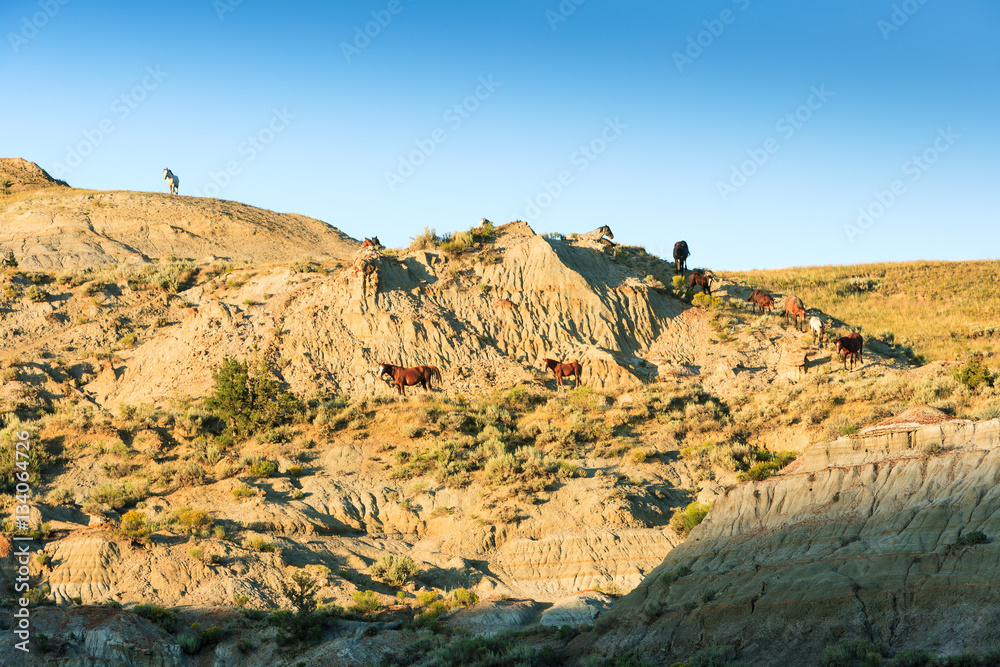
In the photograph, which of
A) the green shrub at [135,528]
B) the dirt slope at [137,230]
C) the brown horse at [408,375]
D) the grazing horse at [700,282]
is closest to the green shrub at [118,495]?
the green shrub at [135,528]

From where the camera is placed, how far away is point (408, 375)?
40.0 metres

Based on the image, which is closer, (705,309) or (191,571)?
(191,571)

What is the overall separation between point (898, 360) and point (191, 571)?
A: 3816 cm

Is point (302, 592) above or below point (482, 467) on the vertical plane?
below

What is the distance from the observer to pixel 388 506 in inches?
1287

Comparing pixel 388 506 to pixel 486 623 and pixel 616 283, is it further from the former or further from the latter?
pixel 616 283

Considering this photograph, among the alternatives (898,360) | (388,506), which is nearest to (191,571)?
(388,506)

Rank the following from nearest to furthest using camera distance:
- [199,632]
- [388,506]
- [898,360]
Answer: [199,632]
[388,506]
[898,360]

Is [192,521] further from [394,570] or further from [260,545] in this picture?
[394,570]

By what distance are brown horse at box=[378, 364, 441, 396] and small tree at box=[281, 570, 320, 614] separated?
1417cm

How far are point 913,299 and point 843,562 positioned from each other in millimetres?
59105

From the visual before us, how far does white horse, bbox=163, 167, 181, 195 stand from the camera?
7988 cm

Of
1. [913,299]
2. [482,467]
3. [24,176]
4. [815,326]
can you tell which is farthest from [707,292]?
[24,176]

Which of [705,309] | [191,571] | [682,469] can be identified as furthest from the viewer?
[705,309]
